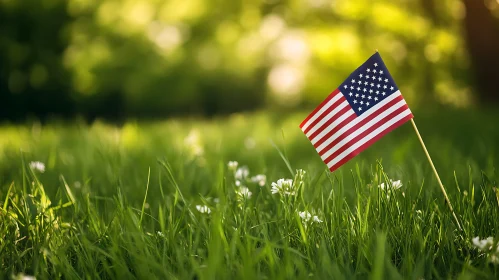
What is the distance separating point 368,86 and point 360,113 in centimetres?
13

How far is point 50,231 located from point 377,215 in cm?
146

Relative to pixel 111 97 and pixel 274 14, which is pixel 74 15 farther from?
pixel 274 14

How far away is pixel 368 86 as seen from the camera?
6.88 feet

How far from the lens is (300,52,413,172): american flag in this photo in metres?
2.08

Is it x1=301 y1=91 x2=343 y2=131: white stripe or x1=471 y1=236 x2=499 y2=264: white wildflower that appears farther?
x1=301 y1=91 x2=343 y2=131: white stripe

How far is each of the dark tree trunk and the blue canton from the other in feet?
21.5

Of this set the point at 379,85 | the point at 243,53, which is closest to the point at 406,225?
the point at 379,85

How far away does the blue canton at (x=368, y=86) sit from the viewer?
6.77 feet

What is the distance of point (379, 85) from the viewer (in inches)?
82.0

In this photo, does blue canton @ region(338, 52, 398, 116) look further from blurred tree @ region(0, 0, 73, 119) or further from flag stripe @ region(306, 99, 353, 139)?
blurred tree @ region(0, 0, 73, 119)

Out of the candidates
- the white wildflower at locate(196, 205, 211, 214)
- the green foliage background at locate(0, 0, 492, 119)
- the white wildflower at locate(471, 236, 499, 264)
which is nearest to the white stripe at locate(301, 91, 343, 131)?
the white wildflower at locate(196, 205, 211, 214)

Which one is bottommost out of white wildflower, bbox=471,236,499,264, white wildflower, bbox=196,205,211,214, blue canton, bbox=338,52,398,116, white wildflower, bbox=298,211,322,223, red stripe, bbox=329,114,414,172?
white wildflower, bbox=196,205,211,214

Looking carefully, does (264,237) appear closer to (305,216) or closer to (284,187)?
(305,216)

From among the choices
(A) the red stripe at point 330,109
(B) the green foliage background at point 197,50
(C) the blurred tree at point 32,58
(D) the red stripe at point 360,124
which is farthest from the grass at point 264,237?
(C) the blurred tree at point 32,58
